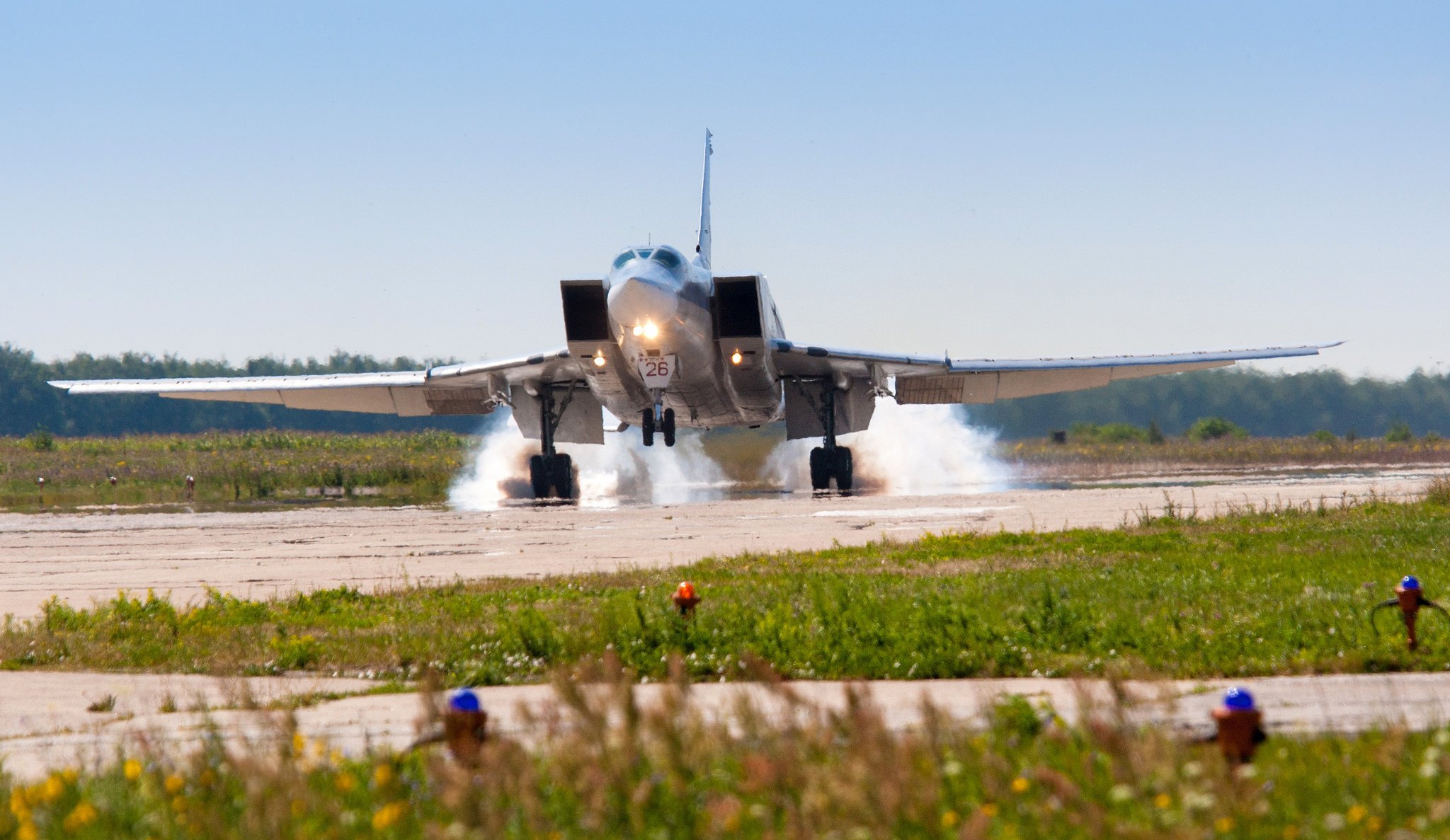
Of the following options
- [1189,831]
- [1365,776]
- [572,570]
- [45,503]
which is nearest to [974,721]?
[1365,776]

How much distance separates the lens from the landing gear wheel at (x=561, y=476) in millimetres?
32438

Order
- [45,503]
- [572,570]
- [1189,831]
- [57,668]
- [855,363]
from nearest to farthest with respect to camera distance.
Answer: [1189,831]
[57,668]
[572,570]
[855,363]
[45,503]

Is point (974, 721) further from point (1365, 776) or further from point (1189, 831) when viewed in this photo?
point (1189, 831)

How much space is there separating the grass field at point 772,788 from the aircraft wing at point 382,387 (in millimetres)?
25489

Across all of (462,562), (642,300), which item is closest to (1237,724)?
(462,562)

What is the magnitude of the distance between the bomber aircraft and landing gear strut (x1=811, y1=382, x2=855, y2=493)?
36mm

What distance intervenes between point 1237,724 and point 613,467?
38.2 meters

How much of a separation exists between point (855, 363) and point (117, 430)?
113264mm

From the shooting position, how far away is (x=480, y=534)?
2066 centimetres

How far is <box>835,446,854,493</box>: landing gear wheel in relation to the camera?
1268 inches

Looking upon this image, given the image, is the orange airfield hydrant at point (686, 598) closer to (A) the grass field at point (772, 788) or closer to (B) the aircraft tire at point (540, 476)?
(A) the grass field at point (772, 788)

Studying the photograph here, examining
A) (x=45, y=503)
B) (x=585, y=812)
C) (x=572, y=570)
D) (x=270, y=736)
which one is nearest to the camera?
(x=585, y=812)

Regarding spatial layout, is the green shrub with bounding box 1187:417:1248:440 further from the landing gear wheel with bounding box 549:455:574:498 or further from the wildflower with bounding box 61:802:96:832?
the wildflower with bounding box 61:802:96:832

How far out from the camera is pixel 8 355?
429ft
